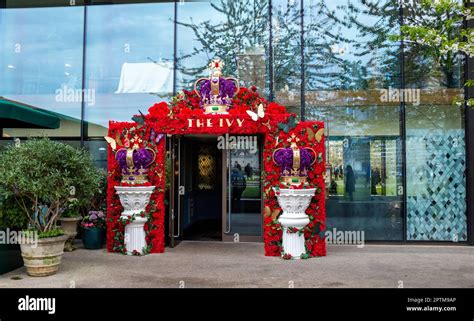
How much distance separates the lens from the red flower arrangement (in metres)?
7.32

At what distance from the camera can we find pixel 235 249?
318 inches

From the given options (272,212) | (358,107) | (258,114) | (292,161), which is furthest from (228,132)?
(358,107)

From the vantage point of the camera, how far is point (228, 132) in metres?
7.60

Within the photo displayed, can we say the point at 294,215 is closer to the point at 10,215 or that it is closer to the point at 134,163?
the point at 134,163

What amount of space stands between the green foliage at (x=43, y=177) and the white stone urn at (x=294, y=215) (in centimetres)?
313

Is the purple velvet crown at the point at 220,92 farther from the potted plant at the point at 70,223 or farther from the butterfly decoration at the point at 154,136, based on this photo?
the potted plant at the point at 70,223

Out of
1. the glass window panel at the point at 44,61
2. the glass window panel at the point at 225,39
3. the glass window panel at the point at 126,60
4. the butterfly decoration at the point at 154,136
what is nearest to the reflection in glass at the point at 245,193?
the glass window panel at the point at 225,39

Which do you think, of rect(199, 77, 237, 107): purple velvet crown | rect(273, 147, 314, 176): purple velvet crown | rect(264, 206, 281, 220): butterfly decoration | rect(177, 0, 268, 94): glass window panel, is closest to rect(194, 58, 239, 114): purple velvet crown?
rect(199, 77, 237, 107): purple velvet crown

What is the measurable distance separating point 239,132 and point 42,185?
11.3 ft
